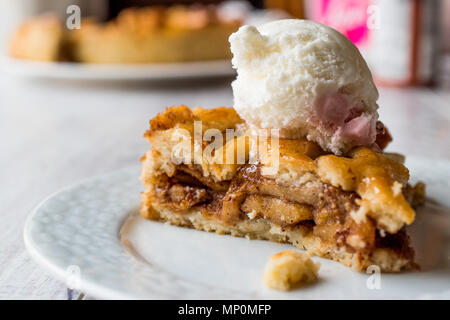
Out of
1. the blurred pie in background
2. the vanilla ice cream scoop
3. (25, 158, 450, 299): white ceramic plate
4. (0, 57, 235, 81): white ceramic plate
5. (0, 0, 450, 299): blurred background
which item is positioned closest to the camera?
(25, 158, 450, 299): white ceramic plate

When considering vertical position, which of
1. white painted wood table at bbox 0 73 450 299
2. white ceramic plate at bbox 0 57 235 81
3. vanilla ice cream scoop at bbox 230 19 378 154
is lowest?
white painted wood table at bbox 0 73 450 299

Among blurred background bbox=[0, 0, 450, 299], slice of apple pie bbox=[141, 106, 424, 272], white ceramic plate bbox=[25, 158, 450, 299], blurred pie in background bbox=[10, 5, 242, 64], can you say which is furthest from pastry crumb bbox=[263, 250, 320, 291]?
blurred pie in background bbox=[10, 5, 242, 64]

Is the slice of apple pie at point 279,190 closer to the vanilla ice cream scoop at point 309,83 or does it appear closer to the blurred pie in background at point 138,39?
the vanilla ice cream scoop at point 309,83

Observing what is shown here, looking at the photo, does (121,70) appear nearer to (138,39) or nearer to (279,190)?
(138,39)

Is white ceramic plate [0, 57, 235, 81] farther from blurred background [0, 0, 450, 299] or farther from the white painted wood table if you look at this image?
the white painted wood table

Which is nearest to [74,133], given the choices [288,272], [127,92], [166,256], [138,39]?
[127,92]

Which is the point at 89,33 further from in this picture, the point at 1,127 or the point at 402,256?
the point at 402,256
